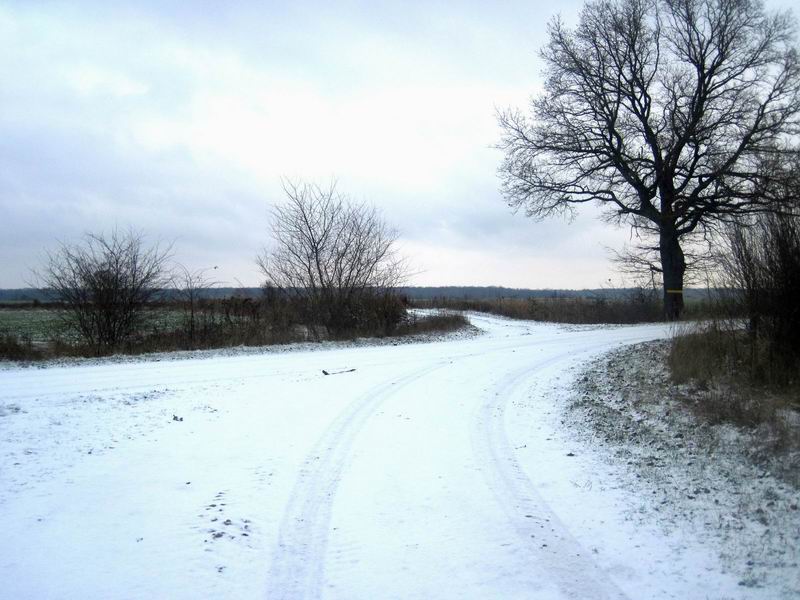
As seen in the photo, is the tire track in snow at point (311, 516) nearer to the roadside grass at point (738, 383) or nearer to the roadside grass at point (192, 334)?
the roadside grass at point (738, 383)

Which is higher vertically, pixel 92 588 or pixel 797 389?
pixel 797 389

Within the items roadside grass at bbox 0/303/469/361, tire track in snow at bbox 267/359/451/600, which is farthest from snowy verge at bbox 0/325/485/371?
tire track in snow at bbox 267/359/451/600

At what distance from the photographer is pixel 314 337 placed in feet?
69.9

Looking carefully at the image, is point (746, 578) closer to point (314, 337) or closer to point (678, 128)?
point (314, 337)

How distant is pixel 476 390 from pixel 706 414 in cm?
413


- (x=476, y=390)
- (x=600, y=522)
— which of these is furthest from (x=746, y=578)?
(x=476, y=390)

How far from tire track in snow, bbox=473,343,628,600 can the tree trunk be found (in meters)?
20.4

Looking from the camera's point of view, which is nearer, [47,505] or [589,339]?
[47,505]

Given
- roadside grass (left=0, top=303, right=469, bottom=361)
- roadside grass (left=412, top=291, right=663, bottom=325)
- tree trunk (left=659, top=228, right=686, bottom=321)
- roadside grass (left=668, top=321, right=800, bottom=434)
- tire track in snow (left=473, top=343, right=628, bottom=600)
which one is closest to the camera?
tire track in snow (left=473, top=343, right=628, bottom=600)

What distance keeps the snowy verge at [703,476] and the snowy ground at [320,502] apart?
6.3 inches

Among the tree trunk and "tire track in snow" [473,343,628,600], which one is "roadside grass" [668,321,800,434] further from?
the tree trunk

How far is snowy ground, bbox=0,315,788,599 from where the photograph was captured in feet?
12.8

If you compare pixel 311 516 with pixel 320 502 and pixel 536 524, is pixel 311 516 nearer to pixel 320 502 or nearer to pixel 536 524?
pixel 320 502

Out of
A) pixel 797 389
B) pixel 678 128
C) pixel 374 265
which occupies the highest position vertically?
pixel 678 128
